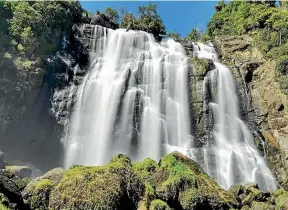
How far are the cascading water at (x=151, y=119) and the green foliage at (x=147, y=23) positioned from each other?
8.65 metres

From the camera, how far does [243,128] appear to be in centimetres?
2477

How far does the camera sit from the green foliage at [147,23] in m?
36.9

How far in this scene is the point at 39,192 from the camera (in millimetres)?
10156

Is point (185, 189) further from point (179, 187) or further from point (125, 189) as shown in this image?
point (125, 189)

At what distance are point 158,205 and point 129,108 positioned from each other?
13.5 m

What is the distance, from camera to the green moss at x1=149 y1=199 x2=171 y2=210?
10.5 metres

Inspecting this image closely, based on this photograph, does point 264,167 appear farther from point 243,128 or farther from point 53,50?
point 53,50

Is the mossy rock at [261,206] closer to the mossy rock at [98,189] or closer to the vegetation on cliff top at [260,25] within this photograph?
the mossy rock at [98,189]

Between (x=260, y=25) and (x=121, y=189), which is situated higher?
(x=260, y=25)

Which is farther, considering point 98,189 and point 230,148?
point 230,148

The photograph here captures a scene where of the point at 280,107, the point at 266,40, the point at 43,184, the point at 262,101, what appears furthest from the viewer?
the point at 266,40

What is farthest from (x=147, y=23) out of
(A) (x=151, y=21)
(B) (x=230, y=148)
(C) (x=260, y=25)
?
(B) (x=230, y=148)

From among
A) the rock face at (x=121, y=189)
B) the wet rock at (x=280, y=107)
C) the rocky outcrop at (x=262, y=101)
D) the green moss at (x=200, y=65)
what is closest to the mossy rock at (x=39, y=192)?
the rock face at (x=121, y=189)

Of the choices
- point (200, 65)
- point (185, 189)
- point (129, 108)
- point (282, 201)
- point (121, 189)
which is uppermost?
point (200, 65)
